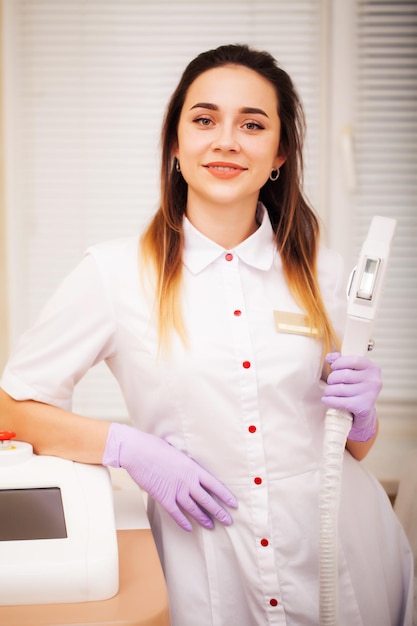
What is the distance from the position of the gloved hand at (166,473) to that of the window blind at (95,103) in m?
1.07

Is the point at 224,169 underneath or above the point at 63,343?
above

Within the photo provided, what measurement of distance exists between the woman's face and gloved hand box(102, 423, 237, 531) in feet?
1.45

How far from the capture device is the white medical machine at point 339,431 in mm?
1018

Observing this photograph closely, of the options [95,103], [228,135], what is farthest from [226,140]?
[95,103]

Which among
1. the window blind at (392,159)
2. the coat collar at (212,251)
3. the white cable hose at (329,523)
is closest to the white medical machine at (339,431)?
the white cable hose at (329,523)

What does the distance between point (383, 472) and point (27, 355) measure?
1115mm

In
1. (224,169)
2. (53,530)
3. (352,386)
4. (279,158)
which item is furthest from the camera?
(279,158)

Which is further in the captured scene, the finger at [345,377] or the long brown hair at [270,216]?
the long brown hair at [270,216]

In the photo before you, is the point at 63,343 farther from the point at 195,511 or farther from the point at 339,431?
the point at 339,431

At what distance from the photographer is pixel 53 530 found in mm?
959

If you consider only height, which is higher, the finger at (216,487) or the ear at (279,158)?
the ear at (279,158)

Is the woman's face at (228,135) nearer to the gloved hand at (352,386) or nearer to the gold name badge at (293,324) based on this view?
the gold name badge at (293,324)

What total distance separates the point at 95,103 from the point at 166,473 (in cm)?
141

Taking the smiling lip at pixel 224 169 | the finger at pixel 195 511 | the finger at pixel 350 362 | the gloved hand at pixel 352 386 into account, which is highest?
the smiling lip at pixel 224 169
